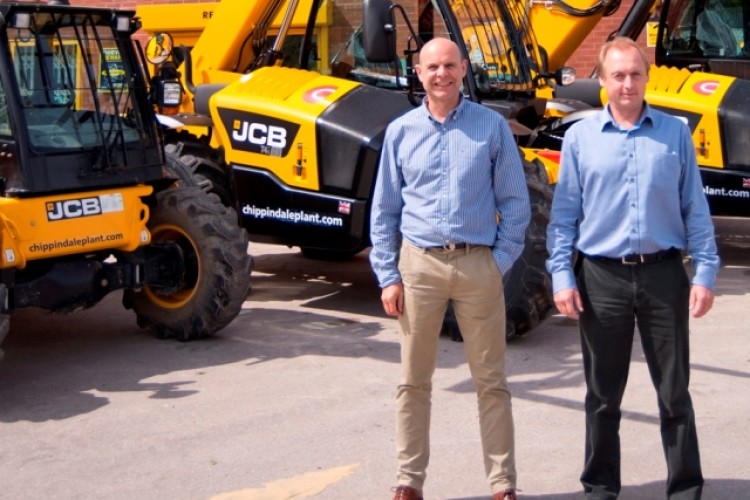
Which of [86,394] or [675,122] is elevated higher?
[675,122]

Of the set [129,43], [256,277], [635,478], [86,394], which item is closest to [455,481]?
[635,478]

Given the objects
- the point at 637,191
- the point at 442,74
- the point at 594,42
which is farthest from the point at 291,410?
the point at 594,42

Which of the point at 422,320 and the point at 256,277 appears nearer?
the point at 422,320

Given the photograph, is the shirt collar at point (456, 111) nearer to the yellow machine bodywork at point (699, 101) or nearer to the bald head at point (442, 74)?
the bald head at point (442, 74)

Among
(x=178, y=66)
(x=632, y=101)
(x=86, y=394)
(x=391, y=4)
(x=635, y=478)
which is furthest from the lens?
(x=178, y=66)

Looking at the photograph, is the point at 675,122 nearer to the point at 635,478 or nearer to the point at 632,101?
the point at 632,101

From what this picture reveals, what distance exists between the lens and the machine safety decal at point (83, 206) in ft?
22.7

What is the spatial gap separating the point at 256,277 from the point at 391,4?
352cm

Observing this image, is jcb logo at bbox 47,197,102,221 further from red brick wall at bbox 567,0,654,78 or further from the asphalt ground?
red brick wall at bbox 567,0,654,78

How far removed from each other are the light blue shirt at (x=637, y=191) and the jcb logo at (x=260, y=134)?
426 cm

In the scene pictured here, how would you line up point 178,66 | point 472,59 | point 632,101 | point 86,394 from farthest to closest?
point 178,66 < point 472,59 < point 86,394 < point 632,101

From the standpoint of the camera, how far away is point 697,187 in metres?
4.43

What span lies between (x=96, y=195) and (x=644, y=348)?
3730 mm

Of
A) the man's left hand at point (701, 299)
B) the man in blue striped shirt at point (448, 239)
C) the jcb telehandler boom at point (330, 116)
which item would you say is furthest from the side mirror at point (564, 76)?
the man's left hand at point (701, 299)
